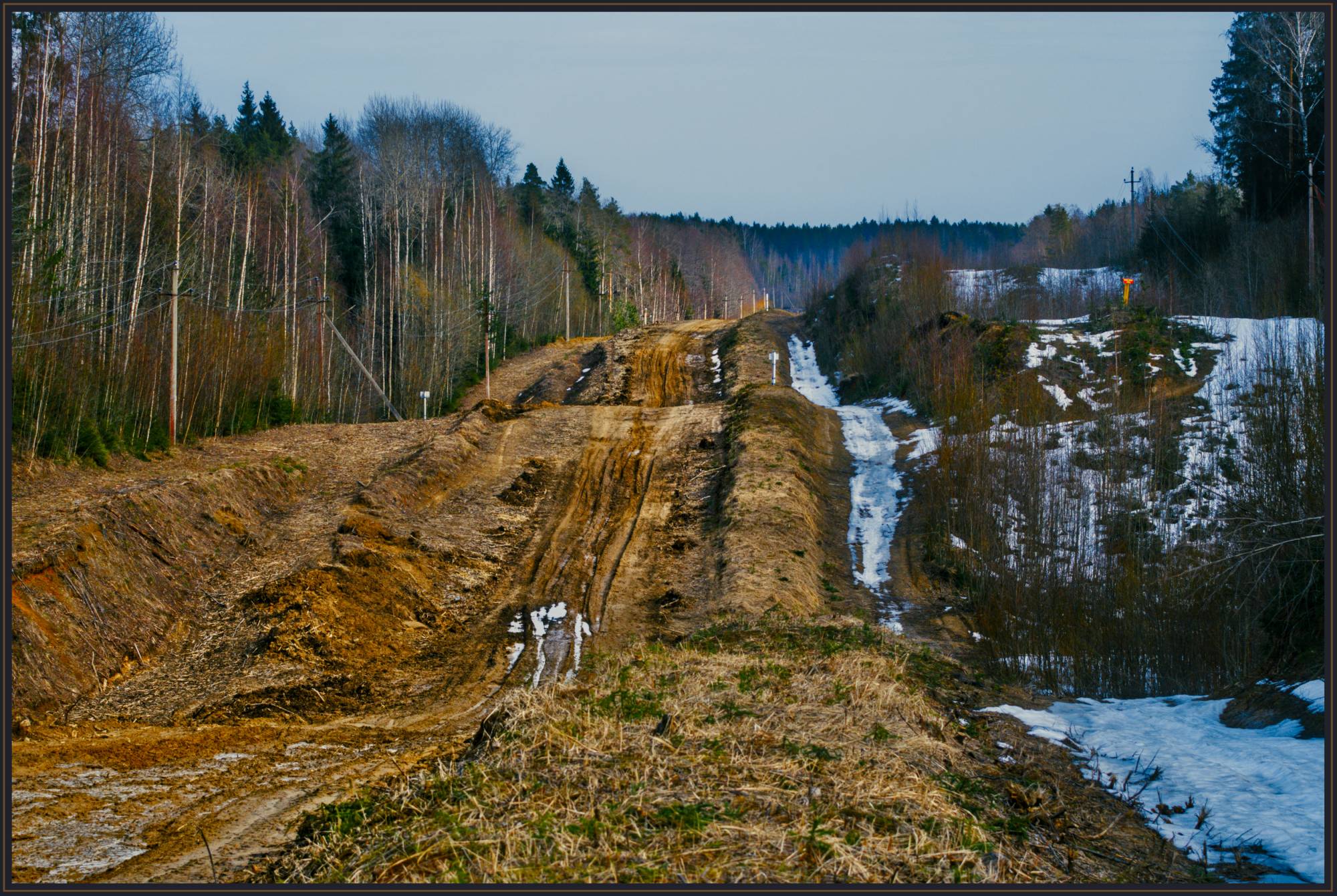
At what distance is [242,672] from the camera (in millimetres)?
11500

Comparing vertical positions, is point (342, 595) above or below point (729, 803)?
Result: below

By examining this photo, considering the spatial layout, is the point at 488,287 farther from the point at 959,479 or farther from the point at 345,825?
the point at 345,825

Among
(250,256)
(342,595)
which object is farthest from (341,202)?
(342,595)

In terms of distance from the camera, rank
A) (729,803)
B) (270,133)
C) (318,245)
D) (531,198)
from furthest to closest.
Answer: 1. (531,198)
2. (270,133)
3. (318,245)
4. (729,803)

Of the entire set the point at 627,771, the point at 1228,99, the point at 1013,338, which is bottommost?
the point at 627,771

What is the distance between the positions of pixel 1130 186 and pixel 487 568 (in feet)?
175

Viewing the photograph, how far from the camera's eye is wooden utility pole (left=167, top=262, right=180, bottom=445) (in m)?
18.7

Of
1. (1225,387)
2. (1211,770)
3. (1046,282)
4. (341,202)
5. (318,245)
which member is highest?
(341,202)

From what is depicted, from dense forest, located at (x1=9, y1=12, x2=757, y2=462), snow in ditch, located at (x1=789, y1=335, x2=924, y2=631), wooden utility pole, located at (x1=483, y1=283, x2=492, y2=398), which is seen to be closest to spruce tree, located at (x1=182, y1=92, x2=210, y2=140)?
dense forest, located at (x1=9, y1=12, x2=757, y2=462)

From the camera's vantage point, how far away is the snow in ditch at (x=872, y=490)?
19844mm

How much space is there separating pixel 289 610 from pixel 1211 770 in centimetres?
1140

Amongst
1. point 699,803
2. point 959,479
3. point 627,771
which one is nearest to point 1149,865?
point 699,803

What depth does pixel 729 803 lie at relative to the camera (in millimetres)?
5516

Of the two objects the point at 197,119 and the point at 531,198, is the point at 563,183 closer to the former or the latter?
the point at 531,198
